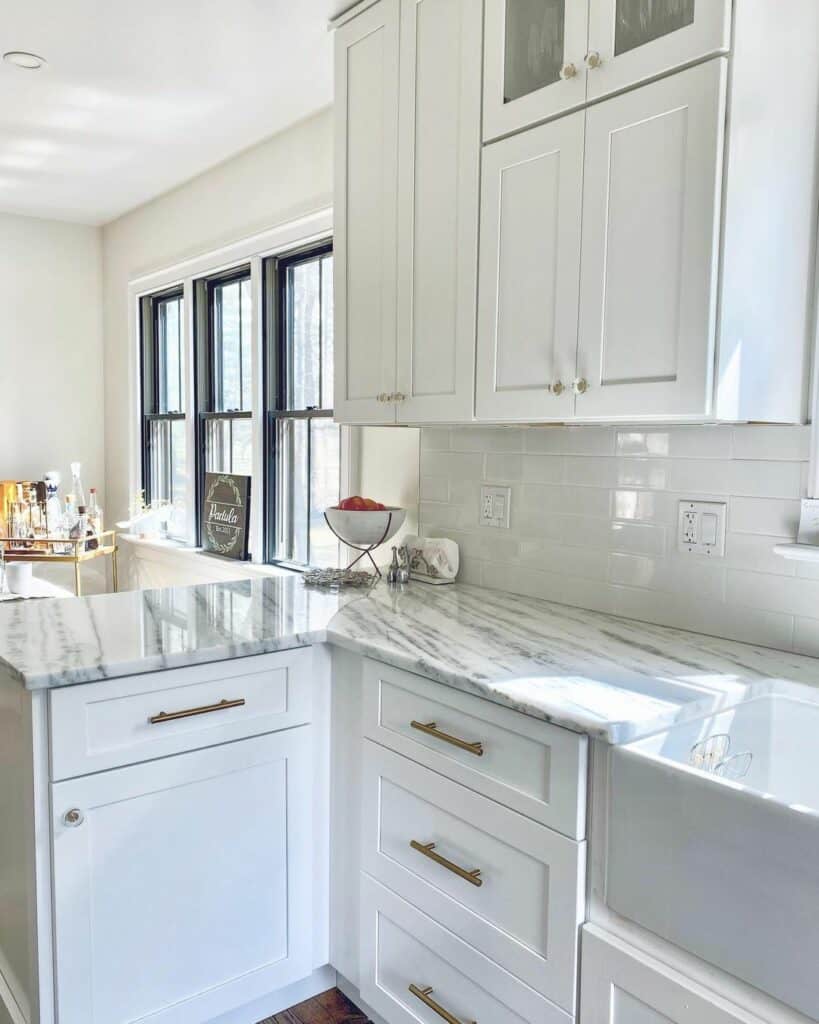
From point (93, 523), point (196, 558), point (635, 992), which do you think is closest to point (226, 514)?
point (196, 558)

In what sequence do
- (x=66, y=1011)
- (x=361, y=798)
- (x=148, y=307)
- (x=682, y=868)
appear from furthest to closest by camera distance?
(x=148, y=307) → (x=361, y=798) → (x=66, y=1011) → (x=682, y=868)

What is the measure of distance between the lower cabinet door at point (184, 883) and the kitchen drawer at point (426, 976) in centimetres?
19

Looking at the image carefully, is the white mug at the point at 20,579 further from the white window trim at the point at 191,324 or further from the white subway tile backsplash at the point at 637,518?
the white subway tile backsplash at the point at 637,518

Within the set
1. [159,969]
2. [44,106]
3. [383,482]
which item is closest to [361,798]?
[159,969]

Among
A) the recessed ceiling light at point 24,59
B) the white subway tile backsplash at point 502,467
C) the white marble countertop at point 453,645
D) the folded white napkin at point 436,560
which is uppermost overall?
the recessed ceiling light at point 24,59

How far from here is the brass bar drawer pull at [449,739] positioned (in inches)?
55.3

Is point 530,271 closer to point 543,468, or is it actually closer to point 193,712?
point 543,468

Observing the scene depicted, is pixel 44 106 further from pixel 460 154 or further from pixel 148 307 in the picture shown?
pixel 460 154

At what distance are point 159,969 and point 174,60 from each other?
2538 millimetres

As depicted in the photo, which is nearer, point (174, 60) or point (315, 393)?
point (174, 60)

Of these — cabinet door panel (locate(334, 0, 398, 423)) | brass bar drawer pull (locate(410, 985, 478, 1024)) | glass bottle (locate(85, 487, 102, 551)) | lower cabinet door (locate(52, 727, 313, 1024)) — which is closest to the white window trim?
glass bottle (locate(85, 487, 102, 551))

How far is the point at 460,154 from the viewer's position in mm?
1866

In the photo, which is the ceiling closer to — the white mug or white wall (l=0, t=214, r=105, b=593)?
white wall (l=0, t=214, r=105, b=593)

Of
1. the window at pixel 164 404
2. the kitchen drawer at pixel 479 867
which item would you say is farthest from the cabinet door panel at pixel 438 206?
the window at pixel 164 404
